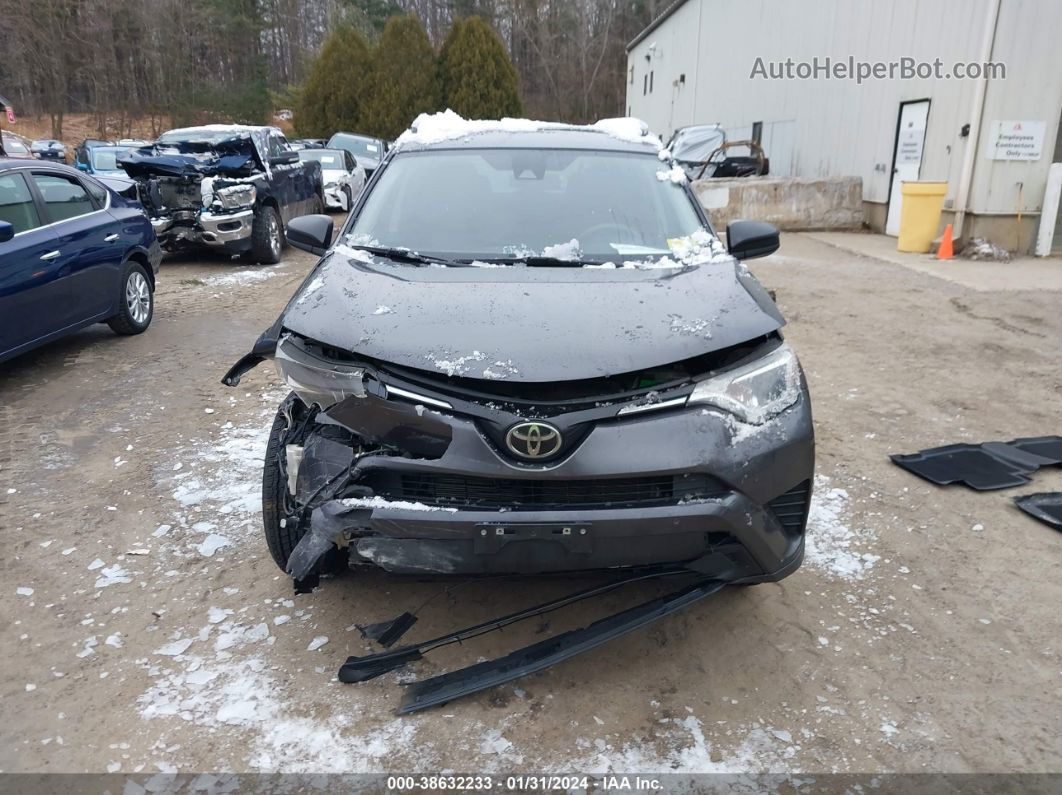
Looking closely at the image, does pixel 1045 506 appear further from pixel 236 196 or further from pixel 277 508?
pixel 236 196

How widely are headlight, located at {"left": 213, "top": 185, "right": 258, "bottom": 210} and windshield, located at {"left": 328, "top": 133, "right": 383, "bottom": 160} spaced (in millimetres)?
9368

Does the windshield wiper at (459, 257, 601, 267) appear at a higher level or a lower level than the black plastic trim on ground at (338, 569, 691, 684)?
higher

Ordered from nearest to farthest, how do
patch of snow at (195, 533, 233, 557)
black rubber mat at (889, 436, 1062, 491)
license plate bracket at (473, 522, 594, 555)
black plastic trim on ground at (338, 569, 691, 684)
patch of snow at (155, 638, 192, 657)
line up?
license plate bracket at (473, 522, 594, 555) < black plastic trim on ground at (338, 569, 691, 684) < patch of snow at (155, 638, 192, 657) < patch of snow at (195, 533, 233, 557) < black rubber mat at (889, 436, 1062, 491)

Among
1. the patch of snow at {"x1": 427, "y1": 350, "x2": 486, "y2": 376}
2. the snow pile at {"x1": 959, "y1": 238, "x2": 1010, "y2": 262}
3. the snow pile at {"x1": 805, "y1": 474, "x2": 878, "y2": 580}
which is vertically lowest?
the snow pile at {"x1": 805, "y1": 474, "x2": 878, "y2": 580}

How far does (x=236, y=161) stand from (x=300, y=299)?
8816mm

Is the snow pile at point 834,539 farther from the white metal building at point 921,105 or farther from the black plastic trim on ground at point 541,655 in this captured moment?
the white metal building at point 921,105

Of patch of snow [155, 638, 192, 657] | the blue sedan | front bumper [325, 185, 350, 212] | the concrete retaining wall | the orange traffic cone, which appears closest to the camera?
patch of snow [155, 638, 192, 657]

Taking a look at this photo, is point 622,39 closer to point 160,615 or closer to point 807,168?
point 807,168

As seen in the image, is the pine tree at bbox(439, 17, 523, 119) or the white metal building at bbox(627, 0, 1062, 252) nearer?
the white metal building at bbox(627, 0, 1062, 252)

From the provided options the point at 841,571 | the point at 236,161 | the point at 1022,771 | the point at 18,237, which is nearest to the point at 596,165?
the point at 841,571

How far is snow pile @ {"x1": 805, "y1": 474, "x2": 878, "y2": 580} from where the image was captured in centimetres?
344

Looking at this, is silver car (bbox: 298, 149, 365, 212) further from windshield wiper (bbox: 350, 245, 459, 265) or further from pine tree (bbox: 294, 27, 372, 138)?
pine tree (bbox: 294, 27, 372, 138)

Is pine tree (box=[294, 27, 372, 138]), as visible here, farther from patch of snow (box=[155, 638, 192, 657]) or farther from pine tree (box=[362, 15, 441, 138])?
patch of snow (box=[155, 638, 192, 657])

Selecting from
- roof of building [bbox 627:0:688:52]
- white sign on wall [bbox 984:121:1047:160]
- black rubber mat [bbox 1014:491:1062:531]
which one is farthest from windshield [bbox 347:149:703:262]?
roof of building [bbox 627:0:688:52]
